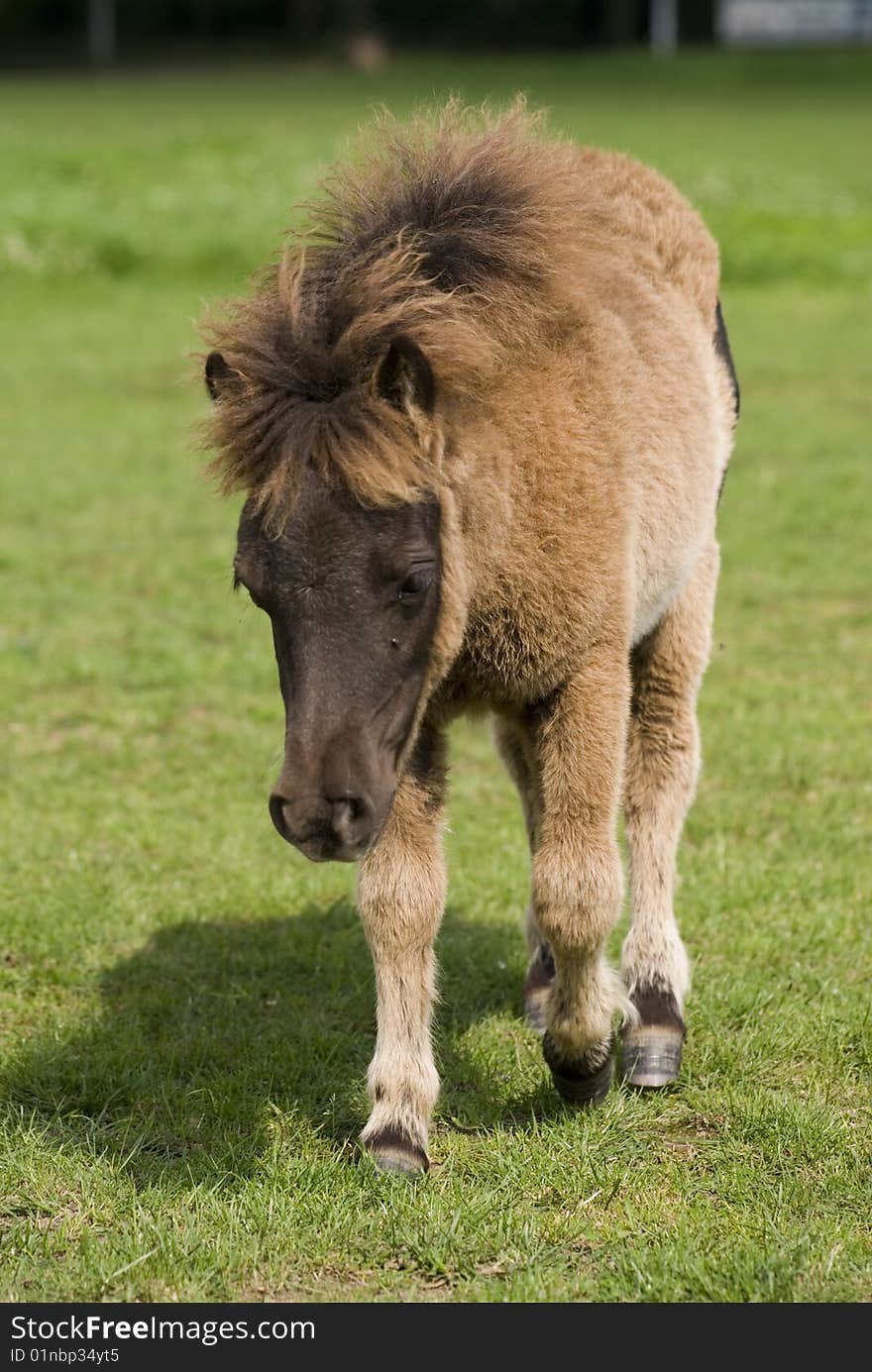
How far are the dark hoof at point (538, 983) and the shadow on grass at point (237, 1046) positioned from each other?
11 centimetres

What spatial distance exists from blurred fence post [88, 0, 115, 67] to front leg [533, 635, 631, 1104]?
232 feet

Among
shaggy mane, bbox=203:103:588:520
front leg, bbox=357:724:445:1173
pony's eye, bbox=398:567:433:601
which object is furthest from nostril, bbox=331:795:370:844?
front leg, bbox=357:724:445:1173

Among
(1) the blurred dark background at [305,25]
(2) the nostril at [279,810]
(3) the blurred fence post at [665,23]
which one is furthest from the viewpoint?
(3) the blurred fence post at [665,23]

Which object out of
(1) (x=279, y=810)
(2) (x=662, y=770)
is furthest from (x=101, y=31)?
(1) (x=279, y=810)

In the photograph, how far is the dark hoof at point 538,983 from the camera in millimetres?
5359

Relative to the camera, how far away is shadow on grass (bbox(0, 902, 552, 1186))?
15.1ft

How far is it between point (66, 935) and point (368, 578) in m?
2.70

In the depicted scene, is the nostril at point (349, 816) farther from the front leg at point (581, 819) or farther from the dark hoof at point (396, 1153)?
the dark hoof at point (396, 1153)

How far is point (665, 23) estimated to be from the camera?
7200 centimetres

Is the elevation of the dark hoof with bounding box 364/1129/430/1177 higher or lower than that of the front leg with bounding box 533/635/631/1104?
lower

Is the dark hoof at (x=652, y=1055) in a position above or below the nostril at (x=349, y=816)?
below

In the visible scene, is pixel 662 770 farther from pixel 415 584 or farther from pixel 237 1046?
pixel 415 584

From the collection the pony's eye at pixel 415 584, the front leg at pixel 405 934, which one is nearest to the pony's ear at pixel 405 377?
the pony's eye at pixel 415 584

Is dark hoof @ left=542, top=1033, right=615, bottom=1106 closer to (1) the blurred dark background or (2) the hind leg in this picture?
(2) the hind leg
